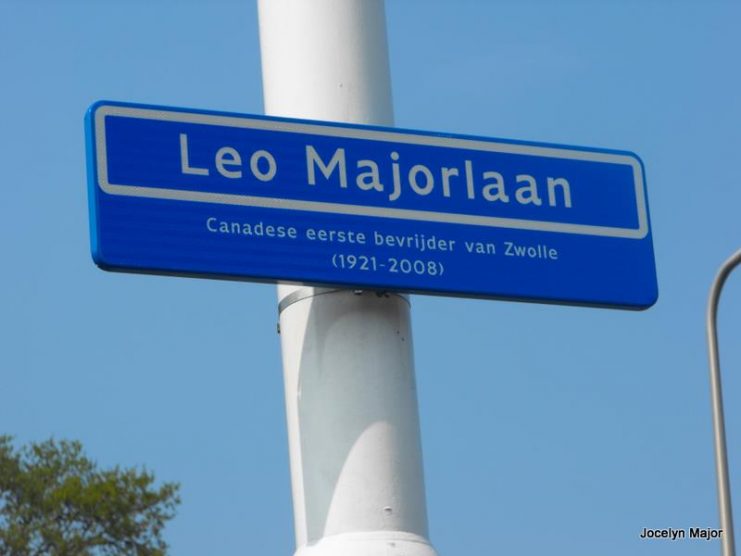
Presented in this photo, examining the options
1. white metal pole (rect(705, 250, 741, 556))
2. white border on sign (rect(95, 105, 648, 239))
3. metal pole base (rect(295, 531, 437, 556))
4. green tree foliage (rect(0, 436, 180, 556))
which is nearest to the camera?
metal pole base (rect(295, 531, 437, 556))

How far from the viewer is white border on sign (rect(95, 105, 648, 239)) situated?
487 centimetres

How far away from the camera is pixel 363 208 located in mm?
5066

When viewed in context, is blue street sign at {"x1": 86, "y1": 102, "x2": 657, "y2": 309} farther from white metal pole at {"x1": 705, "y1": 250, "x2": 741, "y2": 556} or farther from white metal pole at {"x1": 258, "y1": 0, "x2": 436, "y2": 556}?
white metal pole at {"x1": 705, "y1": 250, "x2": 741, "y2": 556}

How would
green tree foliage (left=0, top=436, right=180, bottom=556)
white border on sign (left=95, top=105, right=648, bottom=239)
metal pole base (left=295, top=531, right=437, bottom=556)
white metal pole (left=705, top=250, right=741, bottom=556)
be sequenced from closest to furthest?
metal pole base (left=295, top=531, right=437, bottom=556)
white border on sign (left=95, top=105, right=648, bottom=239)
white metal pole (left=705, top=250, right=741, bottom=556)
green tree foliage (left=0, top=436, right=180, bottom=556)

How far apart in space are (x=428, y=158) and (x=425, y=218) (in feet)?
0.69

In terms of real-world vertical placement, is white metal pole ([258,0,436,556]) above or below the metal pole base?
above

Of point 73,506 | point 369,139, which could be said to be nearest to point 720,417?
point 369,139

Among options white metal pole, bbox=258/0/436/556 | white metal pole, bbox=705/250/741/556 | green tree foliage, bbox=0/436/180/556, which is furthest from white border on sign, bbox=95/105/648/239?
green tree foliage, bbox=0/436/180/556

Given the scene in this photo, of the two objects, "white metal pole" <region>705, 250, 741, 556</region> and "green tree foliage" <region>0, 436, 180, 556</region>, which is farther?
"green tree foliage" <region>0, 436, 180, 556</region>

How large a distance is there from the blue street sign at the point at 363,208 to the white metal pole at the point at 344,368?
5.8 inches

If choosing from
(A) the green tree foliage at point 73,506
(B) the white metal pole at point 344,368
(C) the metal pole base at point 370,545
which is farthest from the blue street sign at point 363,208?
(A) the green tree foliage at point 73,506

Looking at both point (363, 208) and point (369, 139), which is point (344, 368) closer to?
point (363, 208)

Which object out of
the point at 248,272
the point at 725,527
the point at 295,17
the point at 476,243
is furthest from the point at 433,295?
the point at 725,527

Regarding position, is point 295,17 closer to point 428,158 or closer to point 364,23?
point 364,23
